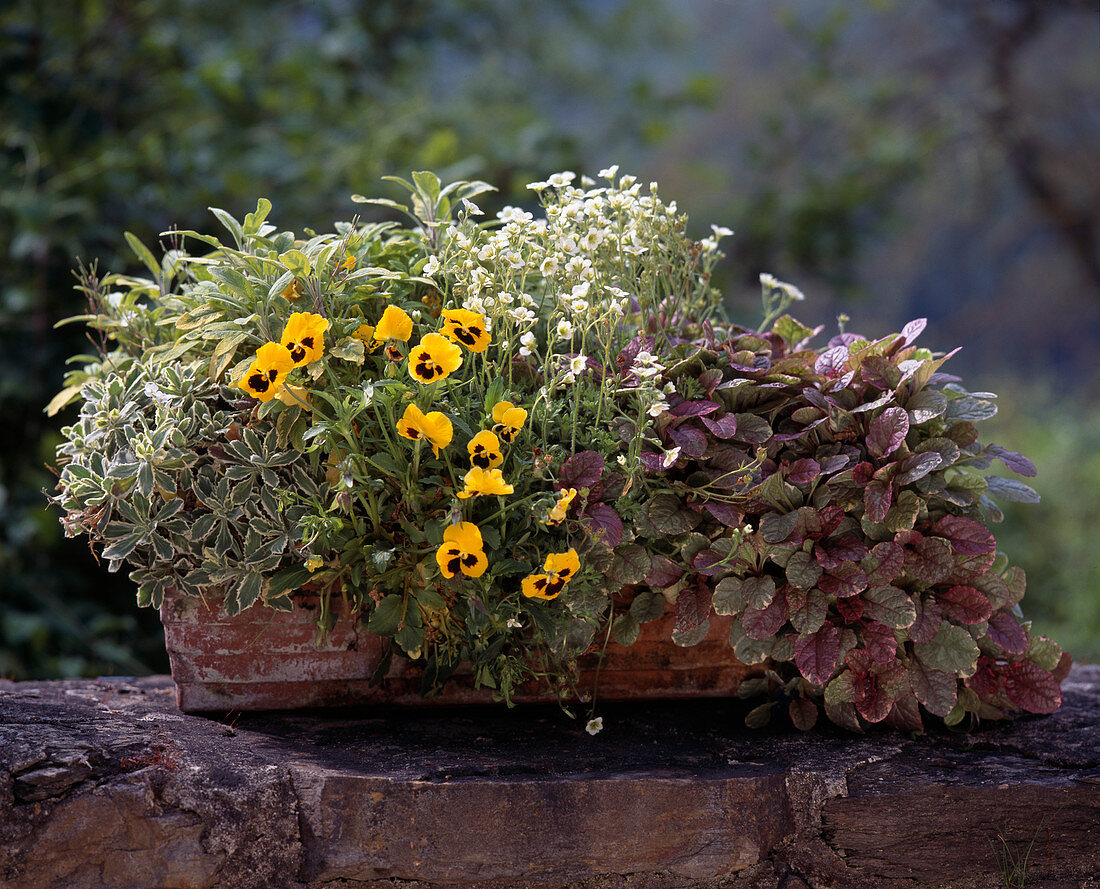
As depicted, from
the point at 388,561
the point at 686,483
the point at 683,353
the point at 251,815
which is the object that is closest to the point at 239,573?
the point at 388,561

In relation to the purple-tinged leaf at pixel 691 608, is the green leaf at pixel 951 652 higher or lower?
lower

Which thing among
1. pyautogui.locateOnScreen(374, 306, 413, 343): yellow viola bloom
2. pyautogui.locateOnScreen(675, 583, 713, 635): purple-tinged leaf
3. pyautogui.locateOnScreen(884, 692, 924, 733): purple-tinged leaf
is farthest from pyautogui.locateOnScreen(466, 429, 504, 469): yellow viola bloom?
pyautogui.locateOnScreen(884, 692, 924, 733): purple-tinged leaf

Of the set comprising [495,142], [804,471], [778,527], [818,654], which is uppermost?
[495,142]

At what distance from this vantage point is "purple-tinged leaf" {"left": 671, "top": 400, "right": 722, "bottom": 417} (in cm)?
152

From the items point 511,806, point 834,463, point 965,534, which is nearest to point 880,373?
point 834,463

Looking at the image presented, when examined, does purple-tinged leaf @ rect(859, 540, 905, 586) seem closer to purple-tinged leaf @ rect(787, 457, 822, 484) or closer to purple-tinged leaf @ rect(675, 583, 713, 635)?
purple-tinged leaf @ rect(787, 457, 822, 484)

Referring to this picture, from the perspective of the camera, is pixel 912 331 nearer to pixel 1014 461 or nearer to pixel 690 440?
pixel 1014 461

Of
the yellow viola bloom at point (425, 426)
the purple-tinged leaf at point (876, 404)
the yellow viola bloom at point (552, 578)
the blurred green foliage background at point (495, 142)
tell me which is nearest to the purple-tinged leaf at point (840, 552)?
the purple-tinged leaf at point (876, 404)

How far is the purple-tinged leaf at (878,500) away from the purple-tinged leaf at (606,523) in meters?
0.44

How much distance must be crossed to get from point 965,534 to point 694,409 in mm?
528

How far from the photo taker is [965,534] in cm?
154

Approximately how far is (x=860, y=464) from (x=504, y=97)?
16.8 ft

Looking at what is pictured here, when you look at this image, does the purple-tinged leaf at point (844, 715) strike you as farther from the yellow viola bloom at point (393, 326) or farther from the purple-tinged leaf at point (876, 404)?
the yellow viola bloom at point (393, 326)

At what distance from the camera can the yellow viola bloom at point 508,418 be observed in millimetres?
1367
